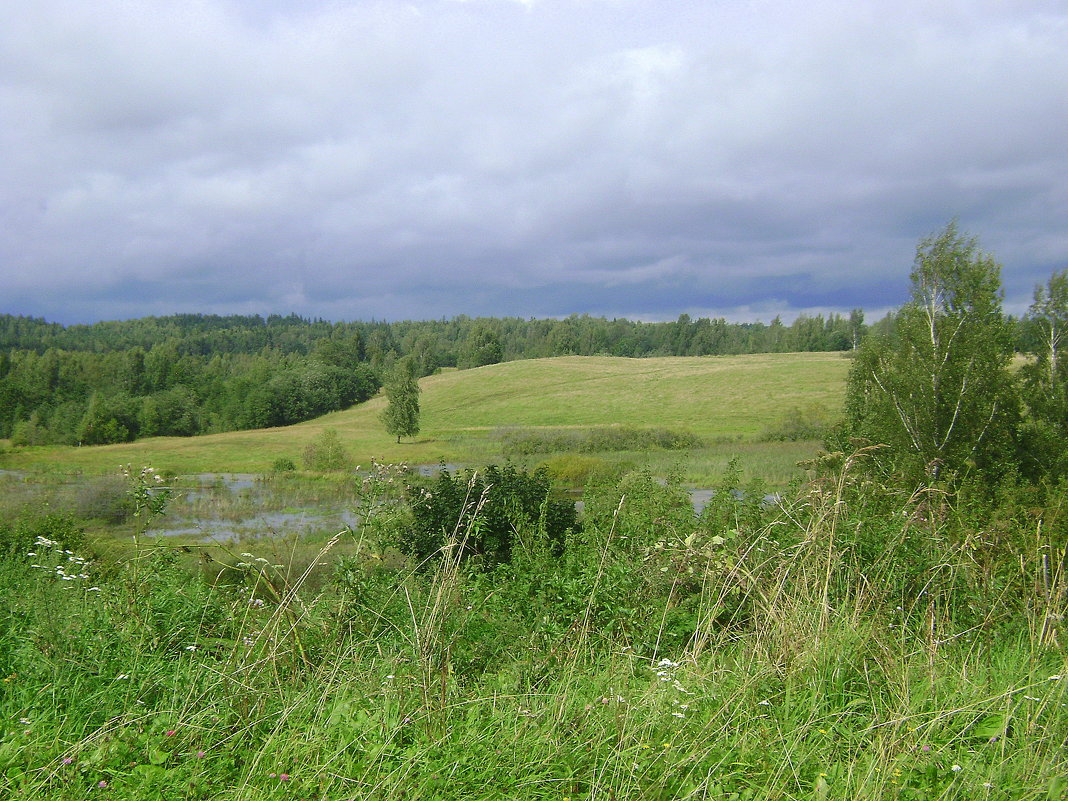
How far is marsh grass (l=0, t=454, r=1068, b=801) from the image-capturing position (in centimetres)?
242

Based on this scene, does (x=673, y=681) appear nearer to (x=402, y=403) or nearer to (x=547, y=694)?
(x=547, y=694)

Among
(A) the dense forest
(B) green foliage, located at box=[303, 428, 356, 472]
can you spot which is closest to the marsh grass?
(B) green foliage, located at box=[303, 428, 356, 472]

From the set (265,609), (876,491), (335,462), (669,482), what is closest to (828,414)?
(335,462)

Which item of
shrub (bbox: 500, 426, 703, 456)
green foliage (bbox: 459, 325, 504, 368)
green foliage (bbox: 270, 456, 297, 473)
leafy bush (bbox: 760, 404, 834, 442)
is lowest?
green foliage (bbox: 270, 456, 297, 473)

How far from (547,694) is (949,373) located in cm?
1473

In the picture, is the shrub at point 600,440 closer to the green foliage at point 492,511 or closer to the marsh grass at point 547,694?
the green foliage at point 492,511

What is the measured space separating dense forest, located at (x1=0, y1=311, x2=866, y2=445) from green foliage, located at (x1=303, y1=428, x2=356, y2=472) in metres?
13.7

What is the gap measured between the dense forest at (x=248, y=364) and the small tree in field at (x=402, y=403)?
3941 mm

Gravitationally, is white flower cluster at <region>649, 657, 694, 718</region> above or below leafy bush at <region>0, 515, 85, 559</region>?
above

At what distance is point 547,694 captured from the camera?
9.52 feet

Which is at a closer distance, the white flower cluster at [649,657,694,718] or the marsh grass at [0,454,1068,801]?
the marsh grass at [0,454,1068,801]

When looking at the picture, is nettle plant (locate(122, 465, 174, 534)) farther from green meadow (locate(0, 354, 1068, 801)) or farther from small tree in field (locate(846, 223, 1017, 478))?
small tree in field (locate(846, 223, 1017, 478))

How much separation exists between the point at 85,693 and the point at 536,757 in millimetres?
1910

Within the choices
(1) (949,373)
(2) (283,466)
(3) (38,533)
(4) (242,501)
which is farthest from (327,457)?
(1) (949,373)
